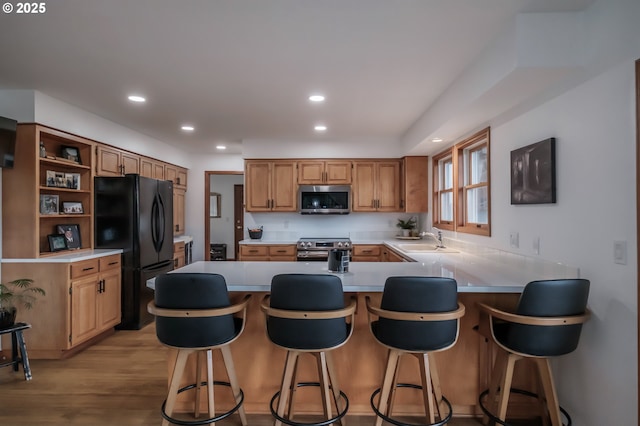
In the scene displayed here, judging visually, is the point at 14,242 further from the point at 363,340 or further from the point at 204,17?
the point at 363,340

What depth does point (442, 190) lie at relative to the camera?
4.39m

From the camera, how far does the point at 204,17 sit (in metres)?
1.84

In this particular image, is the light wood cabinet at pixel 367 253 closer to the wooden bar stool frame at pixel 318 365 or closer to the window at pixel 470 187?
the window at pixel 470 187

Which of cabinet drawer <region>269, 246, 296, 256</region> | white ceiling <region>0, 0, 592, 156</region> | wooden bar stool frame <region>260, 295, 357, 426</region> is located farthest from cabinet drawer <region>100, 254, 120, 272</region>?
wooden bar stool frame <region>260, 295, 357, 426</region>

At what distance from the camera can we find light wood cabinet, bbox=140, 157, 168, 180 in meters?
4.66

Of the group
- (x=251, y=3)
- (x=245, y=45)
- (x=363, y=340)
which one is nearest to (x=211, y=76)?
(x=245, y=45)

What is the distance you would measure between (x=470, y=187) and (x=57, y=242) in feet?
13.7

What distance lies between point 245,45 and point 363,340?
79.1 inches

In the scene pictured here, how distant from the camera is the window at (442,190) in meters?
4.27

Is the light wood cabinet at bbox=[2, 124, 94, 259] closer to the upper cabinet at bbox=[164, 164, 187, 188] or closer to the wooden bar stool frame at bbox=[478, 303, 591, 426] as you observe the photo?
the upper cabinet at bbox=[164, 164, 187, 188]

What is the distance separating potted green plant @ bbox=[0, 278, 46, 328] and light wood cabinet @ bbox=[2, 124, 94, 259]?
26 centimetres

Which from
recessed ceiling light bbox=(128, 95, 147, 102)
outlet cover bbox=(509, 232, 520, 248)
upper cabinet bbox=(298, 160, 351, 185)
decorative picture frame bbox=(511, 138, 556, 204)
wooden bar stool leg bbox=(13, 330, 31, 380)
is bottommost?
wooden bar stool leg bbox=(13, 330, 31, 380)

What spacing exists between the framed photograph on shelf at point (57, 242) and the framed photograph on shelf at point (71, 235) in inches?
1.6

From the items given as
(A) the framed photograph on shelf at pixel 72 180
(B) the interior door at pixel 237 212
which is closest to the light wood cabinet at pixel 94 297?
(A) the framed photograph on shelf at pixel 72 180
